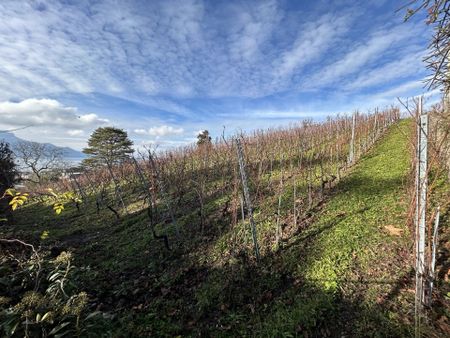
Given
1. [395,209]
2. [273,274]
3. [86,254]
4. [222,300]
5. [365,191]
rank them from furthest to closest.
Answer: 1. [86,254]
2. [365,191]
3. [395,209]
4. [273,274]
5. [222,300]

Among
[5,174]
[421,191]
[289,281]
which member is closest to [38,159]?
[5,174]

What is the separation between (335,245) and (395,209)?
1765mm

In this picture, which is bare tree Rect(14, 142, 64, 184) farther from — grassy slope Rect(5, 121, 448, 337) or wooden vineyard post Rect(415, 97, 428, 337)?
wooden vineyard post Rect(415, 97, 428, 337)

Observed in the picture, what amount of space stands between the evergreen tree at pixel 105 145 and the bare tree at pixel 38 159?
10.0m

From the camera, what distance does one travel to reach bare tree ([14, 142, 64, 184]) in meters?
31.9

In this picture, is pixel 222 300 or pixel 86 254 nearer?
pixel 222 300

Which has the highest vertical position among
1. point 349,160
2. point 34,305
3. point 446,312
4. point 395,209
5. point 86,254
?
point 349,160

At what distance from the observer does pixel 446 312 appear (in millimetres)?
2490

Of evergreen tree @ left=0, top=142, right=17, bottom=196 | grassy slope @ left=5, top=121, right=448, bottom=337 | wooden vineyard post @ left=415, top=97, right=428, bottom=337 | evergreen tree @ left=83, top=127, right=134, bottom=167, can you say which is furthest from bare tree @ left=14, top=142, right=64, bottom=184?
wooden vineyard post @ left=415, top=97, right=428, bottom=337

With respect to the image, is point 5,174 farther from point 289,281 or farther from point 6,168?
point 289,281

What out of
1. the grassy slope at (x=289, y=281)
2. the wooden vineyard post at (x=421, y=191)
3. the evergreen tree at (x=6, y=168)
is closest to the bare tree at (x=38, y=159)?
the evergreen tree at (x=6, y=168)

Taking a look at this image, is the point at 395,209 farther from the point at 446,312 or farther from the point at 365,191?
the point at 446,312

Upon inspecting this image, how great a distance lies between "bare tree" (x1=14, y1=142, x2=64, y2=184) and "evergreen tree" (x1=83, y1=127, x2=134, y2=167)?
10.0 m

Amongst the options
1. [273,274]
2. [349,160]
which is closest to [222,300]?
[273,274]
